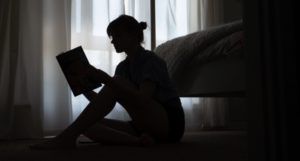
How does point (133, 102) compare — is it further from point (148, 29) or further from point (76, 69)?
point (148, 29)

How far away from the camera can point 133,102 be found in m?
1.44

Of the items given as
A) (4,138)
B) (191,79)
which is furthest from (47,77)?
(191,79)

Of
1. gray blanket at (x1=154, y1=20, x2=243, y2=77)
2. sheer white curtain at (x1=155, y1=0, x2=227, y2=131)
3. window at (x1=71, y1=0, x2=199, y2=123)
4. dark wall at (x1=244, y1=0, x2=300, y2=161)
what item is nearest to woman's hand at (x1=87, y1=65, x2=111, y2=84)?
gray blanket at (x1=154, y1=20, x2=243, y2=77)

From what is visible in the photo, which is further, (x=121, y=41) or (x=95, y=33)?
(x=95, y=33)

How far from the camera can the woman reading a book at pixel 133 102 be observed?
135cm

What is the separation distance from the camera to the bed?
1.59 metres

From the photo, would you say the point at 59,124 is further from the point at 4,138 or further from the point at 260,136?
the point at 260,136

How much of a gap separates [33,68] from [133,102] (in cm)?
102

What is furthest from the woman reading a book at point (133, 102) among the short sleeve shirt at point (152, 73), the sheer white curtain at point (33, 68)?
the sheer white curtain at point (33, 68)

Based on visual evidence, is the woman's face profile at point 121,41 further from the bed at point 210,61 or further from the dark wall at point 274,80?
the dark wall at point 274,80

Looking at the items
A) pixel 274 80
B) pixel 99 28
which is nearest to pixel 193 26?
pixel 99 28

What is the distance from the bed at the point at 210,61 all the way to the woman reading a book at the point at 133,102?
240mm

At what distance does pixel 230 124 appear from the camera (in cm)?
293

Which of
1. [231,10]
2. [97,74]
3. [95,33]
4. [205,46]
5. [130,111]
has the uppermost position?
[231,10]
